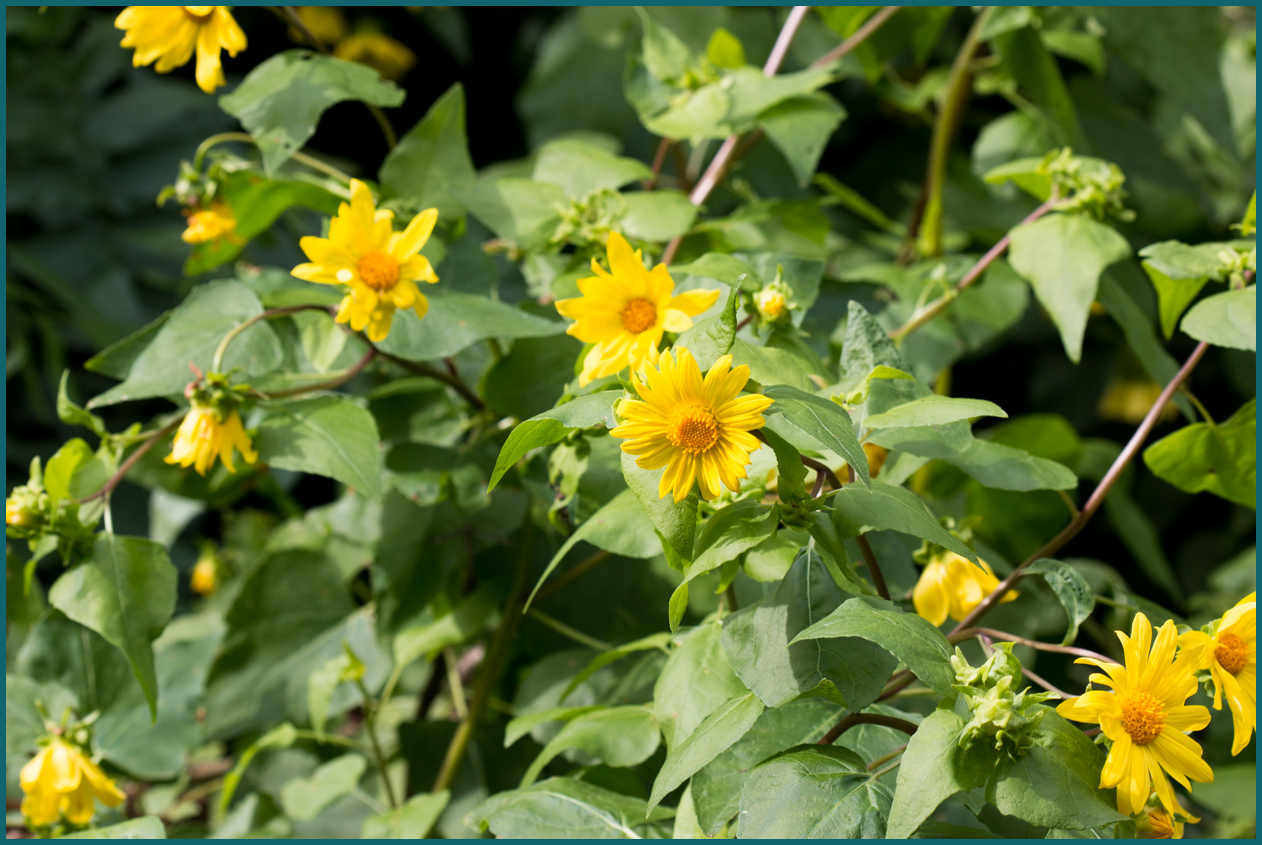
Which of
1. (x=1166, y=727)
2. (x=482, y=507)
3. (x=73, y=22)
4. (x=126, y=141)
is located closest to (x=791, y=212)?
(x=482, y=507)

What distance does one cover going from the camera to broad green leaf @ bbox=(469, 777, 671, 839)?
2.05ft

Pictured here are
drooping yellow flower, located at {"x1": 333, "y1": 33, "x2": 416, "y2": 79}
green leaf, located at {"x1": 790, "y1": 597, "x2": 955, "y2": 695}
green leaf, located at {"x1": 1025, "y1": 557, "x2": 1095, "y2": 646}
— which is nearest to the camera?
green leaf, located at {"x1": 790, "y1": 597, "x2": 955, "y2": 695}

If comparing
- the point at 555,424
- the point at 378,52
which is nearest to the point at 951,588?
the point at 555,424

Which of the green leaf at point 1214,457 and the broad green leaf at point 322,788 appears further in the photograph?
the broad green leaf at point 322,788

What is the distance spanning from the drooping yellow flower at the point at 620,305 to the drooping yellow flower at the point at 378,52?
1053 mm

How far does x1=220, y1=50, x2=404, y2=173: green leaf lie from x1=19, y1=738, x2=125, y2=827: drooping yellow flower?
436 millimetres

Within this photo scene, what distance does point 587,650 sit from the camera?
892mm

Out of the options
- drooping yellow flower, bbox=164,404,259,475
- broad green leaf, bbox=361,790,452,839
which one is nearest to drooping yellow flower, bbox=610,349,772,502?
drooping yellow flower, bbox=164,404,259,475

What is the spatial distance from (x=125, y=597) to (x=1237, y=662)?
64 centimetres

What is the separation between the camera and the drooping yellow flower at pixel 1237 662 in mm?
566

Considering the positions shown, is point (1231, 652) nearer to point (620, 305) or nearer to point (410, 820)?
point (620, 305)

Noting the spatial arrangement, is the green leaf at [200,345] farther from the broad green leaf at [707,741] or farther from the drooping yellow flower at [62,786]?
the broad green leaf at [707,741]

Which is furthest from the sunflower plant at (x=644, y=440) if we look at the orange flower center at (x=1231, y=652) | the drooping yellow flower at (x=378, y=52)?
the drooping yellow flower at (x=378, y=52)

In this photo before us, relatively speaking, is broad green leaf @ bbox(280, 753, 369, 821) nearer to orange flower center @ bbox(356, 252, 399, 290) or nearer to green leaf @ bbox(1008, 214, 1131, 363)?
orange flower center @ bbox(356, 252, 399, 290)
